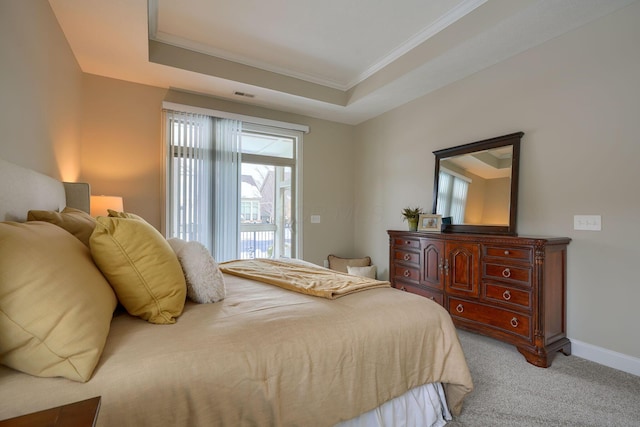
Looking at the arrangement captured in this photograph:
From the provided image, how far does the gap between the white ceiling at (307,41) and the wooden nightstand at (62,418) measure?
2.55 m

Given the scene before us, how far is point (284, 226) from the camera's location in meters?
4.47

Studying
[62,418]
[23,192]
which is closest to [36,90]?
[23,192]

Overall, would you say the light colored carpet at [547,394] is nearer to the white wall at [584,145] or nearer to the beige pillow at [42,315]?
the white wall at [584,145]

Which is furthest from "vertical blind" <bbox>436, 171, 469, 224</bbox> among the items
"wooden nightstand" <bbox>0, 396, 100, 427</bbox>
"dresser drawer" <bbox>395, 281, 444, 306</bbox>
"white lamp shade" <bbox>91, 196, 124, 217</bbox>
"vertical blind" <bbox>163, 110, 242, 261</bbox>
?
"white lamp shade" <bbox>91, 196, 124, 217</bbox>

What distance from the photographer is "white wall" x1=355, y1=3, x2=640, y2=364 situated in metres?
2.18

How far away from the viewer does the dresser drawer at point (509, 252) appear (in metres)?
2.31

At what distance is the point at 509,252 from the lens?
2436 millimetres

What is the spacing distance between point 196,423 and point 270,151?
381 centimetres

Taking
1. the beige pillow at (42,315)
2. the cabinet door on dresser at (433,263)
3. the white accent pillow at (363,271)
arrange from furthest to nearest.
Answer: the white accent pillow at (363,271) < the cabinet door on dresser at (433,263) < the beige pillow at (42,315)

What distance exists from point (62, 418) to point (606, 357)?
3199mm

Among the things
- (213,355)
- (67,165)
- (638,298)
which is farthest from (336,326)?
(67,165)

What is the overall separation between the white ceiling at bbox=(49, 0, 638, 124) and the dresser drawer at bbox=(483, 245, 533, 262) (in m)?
1.77

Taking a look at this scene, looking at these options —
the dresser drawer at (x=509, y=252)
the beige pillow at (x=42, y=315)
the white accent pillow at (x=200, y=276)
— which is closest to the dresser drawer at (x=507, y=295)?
the dresser drawer at (x=509, y=252)

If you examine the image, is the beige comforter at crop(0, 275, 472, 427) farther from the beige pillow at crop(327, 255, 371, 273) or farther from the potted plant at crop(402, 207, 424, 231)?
the beige pillow at crop(327, 255, 371, 273)
